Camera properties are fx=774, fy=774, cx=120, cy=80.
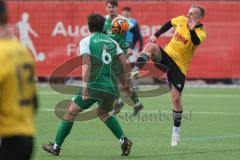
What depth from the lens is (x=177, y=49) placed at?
12.1m

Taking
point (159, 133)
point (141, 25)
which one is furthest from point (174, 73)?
point (141, 25)

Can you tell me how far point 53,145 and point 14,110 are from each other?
188 inches

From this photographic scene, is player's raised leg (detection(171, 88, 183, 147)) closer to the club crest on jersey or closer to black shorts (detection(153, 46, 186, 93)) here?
black shorts (detection(153, 46, 186, 93))

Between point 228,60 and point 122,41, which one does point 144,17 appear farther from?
point 122,41

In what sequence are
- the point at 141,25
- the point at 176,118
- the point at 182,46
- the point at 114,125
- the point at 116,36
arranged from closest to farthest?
the point at 114,125 → the point at 176,118 → the point at 182,46 → the point at 116,36 → the point at 141,25

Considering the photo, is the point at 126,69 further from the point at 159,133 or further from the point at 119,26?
the point at 119,26

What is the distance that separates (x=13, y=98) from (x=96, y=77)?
15.1 feet

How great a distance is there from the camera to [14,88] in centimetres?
598

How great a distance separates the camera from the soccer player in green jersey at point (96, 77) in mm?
10461

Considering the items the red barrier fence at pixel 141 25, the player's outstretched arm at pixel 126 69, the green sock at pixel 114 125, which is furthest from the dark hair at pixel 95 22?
the red barrier fence at pixel 141 25

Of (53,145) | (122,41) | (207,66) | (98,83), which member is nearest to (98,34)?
(98,83)

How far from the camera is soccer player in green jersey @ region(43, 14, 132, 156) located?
10461mm

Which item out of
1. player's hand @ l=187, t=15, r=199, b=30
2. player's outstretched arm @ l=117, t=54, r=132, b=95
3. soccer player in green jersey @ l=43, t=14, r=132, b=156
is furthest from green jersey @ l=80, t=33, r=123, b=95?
player's hand @ l=187, t=15, r=199, b=30

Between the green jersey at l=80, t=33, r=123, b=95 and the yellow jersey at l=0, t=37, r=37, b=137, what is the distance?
4.39 meters
